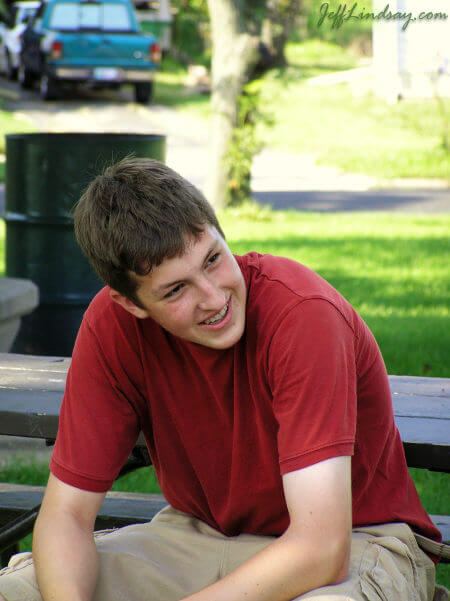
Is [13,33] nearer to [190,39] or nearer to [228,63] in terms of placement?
[190,39]

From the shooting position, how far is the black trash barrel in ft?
15.1

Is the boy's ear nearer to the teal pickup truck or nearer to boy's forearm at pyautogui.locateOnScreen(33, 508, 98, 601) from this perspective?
boy's forearm at pyautogui.locateOnScreen(33, 508, 98, 601)

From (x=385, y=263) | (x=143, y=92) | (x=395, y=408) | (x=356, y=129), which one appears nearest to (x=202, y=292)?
(x=395, y=408)

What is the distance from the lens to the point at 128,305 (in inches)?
79.2

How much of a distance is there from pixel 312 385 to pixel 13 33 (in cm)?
2329

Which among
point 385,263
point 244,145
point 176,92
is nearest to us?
point 385,263

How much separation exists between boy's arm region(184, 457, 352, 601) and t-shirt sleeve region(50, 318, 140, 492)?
0.39 metres

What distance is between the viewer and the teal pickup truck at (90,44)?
66.0ft

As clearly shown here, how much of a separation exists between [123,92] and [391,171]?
12.5 metres

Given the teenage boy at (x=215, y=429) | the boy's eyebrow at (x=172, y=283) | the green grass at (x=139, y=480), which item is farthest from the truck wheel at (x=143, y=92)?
the boy's eyebrow at (x=172, y=283)

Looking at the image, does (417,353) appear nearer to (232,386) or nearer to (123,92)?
(232,386)

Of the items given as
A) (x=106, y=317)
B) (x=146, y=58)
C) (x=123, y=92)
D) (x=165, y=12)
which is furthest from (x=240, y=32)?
(x=165, y=12)

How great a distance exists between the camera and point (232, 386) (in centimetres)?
198

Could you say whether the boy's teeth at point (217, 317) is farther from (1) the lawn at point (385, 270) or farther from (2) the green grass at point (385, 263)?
(2) the green grass at point (385, 263)
